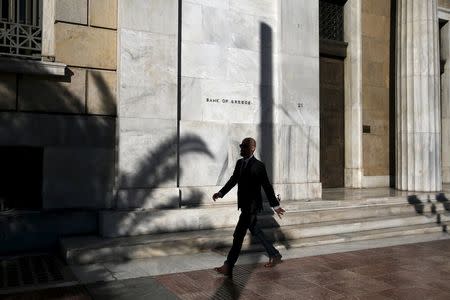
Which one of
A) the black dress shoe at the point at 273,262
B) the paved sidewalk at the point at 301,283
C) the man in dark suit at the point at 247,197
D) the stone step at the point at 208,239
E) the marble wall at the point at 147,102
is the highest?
the marble wall at the point at 147,102

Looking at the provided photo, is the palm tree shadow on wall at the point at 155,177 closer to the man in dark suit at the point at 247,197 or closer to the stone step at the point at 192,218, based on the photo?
the stone step at the point at 192,218

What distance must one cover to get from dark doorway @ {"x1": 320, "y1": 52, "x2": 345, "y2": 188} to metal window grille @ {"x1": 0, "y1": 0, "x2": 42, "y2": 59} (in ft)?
27.7

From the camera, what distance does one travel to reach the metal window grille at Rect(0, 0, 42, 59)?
7879 millimetres

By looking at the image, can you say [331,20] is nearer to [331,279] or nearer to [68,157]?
[68,157]

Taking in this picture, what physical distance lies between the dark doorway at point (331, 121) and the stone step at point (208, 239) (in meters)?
4.00

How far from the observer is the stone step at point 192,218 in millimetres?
7695

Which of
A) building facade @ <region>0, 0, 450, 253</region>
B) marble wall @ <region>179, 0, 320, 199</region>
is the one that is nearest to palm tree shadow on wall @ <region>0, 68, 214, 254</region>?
building facade @ <region>0, 0, 450, 253</region>

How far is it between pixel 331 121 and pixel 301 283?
344 inches

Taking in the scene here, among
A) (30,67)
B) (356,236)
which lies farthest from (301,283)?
(30,67)

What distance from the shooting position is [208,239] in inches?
299

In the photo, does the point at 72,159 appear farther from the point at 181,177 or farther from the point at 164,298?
the point at 164,298

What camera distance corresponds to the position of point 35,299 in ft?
16.9

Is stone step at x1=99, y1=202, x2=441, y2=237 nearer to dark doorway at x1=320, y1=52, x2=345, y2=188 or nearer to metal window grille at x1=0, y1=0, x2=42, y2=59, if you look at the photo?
metal window grille at x1=0, y1=0, x2=42, y2=59

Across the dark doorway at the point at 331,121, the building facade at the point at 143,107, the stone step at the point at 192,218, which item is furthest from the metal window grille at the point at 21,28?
the dark doorway at the point at 331,121
